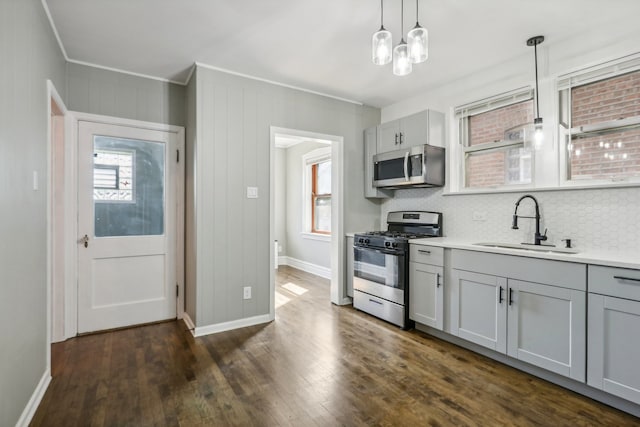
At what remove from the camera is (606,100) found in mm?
2596

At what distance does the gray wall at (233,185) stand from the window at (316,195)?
7.62 ft

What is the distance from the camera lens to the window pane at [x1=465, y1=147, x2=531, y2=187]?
306 cm

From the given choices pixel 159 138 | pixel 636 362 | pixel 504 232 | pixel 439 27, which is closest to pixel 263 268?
pixel 159 138

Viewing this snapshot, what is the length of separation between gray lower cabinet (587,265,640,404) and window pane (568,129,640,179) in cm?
98

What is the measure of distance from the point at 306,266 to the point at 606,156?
4753 mm

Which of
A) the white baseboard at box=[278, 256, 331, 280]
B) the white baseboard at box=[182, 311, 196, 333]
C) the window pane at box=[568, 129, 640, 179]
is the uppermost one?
the window pane at box=[568, 129, 640, 179]

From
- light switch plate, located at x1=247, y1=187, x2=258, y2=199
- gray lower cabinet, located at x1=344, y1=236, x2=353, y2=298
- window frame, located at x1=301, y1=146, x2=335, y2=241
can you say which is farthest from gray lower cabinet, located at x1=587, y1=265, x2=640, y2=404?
window frame, located at x1=301, y1=146, x2=335, y2=241

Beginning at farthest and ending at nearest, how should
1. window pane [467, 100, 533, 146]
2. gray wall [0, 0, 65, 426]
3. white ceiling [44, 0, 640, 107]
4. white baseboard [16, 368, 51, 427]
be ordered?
1. window pane [467, 100, 533, 146]
2. white ceiling [44, 0, 640, 107]
3. white baseboard [16, 368, 51, 427]
4. gray wall [0, 0, 65, 426]

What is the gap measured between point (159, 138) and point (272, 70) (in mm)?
1420

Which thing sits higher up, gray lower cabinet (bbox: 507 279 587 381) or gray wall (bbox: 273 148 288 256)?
gray wall (bbox: 273 148 288 256)

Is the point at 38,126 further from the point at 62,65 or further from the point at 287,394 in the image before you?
the point at 287,394

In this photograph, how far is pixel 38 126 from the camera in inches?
83.4

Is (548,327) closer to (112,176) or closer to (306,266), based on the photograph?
(112,176)

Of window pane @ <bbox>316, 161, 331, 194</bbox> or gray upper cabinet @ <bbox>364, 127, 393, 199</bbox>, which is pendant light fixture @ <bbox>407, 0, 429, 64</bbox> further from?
window pane @ <bbox>316, 161, 331, 194</bbox>
